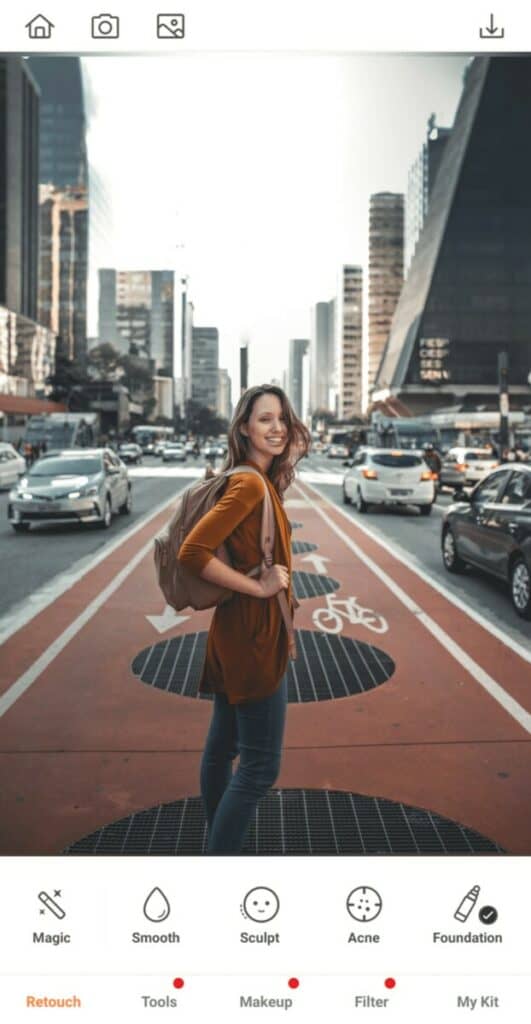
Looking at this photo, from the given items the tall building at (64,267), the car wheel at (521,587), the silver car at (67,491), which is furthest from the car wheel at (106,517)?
the tall building at (64,267)

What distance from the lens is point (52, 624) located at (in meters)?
7.44

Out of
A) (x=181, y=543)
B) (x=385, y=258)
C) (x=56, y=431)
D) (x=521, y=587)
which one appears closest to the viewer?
(x=181, y=543)

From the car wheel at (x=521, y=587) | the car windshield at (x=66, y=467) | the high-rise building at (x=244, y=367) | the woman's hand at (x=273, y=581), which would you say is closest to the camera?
the woman's hand at (x=273, y=581)

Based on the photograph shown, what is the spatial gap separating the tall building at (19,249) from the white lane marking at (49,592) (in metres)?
52.0

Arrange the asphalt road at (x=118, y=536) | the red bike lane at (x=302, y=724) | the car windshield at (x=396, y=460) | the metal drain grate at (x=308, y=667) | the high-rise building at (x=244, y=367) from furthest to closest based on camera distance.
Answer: the car windshield at (x=396, y=460) → the asphalt road at (x=118, y=536) → the metal drain grate at (x=308, y=667) → the high-rise building at (x=244, y=367) → the red bike lane at (x=302, y=724)

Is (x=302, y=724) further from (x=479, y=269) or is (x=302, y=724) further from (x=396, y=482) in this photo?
(x=479, y=269)

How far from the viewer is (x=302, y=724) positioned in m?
4.77

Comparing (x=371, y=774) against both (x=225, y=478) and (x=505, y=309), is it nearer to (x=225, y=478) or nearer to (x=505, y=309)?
(x=225, y=478)

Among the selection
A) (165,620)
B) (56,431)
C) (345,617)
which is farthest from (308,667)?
(56,431)

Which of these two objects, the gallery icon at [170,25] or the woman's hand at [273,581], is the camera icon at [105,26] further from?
the woman's hand at [273,581]

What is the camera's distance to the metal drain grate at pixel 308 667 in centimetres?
549
